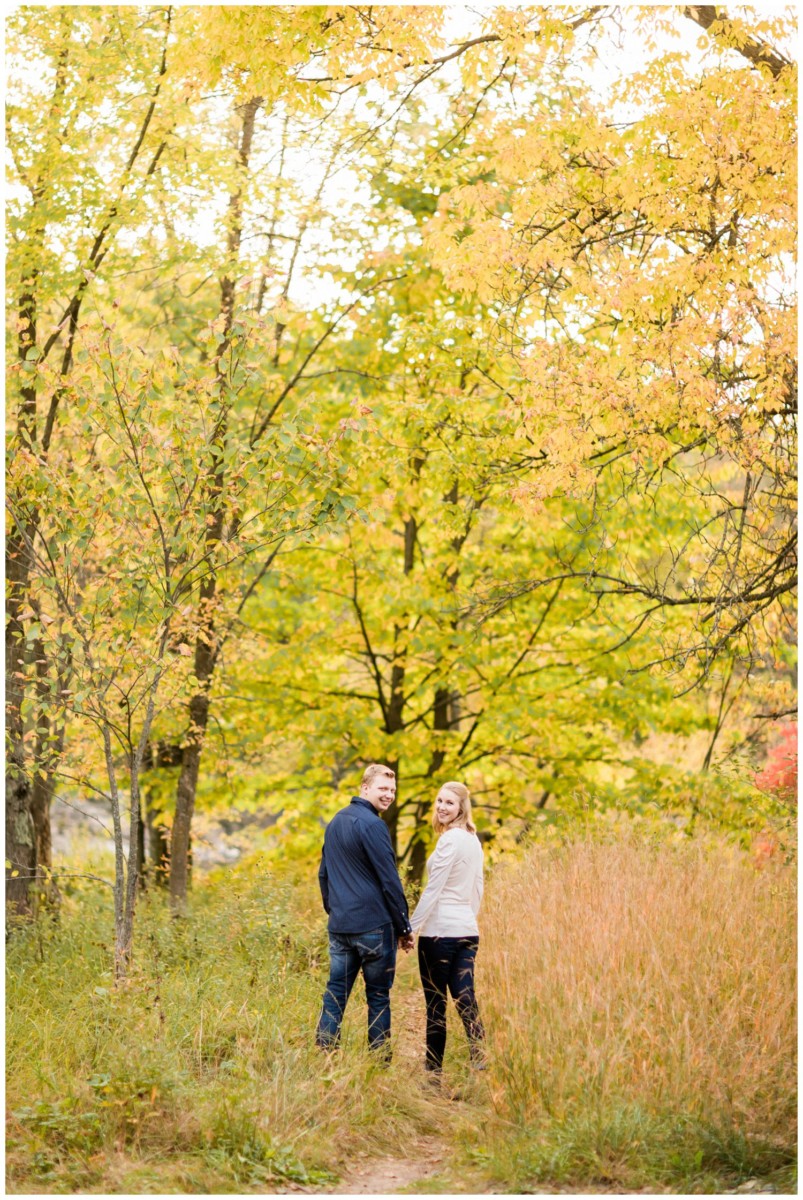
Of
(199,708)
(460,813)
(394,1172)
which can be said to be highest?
(199,708)

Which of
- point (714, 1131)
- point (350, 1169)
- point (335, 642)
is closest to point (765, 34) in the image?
point (714, 1131)

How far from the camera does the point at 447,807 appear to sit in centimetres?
659

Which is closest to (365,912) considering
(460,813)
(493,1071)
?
(460,813)

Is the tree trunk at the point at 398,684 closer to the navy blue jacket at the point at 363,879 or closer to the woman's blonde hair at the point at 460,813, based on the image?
the woman's blonde hair at the point at 460,813

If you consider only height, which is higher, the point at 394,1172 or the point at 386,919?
the point at 386,919

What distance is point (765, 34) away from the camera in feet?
23.5

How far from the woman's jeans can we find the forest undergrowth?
5.5 inches

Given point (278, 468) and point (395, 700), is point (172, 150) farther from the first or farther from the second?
point (395, 700)

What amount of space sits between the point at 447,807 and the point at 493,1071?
1445 mm

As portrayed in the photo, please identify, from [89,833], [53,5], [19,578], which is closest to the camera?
[53,5]

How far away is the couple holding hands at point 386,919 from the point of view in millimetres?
6332

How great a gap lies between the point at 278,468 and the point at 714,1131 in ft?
14.3

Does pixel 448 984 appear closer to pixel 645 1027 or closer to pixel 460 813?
pixel 460 813

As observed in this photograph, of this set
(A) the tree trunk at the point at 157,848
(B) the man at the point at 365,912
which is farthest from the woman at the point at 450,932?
(A) the tree trunk at the point at 157,848
